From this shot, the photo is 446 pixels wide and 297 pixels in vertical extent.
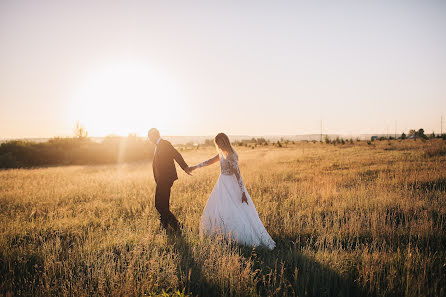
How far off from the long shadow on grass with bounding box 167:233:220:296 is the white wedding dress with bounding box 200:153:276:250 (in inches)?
25.1

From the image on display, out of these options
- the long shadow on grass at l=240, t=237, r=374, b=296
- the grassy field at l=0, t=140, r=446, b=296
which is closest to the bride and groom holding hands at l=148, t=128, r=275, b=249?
the grassy field at l=0, t=140, r=446, b=296

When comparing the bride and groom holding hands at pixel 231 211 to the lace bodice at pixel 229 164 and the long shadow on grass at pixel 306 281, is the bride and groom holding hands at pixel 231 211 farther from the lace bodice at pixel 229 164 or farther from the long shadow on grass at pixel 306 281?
the long shadow on grass at pixel 306 281

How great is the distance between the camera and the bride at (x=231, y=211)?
188 inches

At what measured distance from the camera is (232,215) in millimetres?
4914

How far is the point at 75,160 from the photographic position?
31094 mm

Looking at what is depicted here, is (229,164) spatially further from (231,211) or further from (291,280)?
(291,280)

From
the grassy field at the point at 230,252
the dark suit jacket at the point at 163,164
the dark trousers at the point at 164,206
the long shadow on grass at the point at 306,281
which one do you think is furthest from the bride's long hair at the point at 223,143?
the long shadow on grass at the point at 306,281

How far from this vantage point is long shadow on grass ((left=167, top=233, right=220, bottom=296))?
3.34 metres

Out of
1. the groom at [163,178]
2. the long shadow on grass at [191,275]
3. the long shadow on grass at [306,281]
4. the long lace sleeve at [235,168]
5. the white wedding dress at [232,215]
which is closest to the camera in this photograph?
the long shadow on grass at [306,281]

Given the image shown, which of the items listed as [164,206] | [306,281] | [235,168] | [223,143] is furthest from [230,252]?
[164,206]

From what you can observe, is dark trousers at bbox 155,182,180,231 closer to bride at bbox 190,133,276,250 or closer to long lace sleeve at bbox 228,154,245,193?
bride at bbox 190,133,276,250

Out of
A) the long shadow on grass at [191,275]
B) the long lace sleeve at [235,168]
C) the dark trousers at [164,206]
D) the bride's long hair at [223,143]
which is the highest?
the bride's long hair at [223,143]

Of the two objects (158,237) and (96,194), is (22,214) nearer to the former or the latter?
(96,194)

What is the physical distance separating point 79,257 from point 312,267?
428cm
